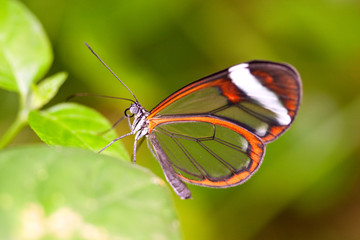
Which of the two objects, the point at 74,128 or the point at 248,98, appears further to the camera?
the point at 248,98

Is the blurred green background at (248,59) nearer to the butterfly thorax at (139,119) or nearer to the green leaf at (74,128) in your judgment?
the butterfly thorax at (139,119)

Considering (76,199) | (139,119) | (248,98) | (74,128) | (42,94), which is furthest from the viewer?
(139,119)

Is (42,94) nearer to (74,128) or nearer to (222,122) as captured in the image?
(74,128)

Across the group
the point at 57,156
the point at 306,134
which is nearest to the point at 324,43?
the point at 306,134

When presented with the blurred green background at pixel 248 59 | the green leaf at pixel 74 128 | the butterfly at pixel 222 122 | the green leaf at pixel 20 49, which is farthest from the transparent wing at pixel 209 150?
the blurred green background at pixel 248 59

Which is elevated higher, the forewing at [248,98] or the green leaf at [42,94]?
the forewing at [248,98]

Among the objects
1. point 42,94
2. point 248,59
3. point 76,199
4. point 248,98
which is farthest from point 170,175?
point 248,59

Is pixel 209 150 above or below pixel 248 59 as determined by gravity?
below
